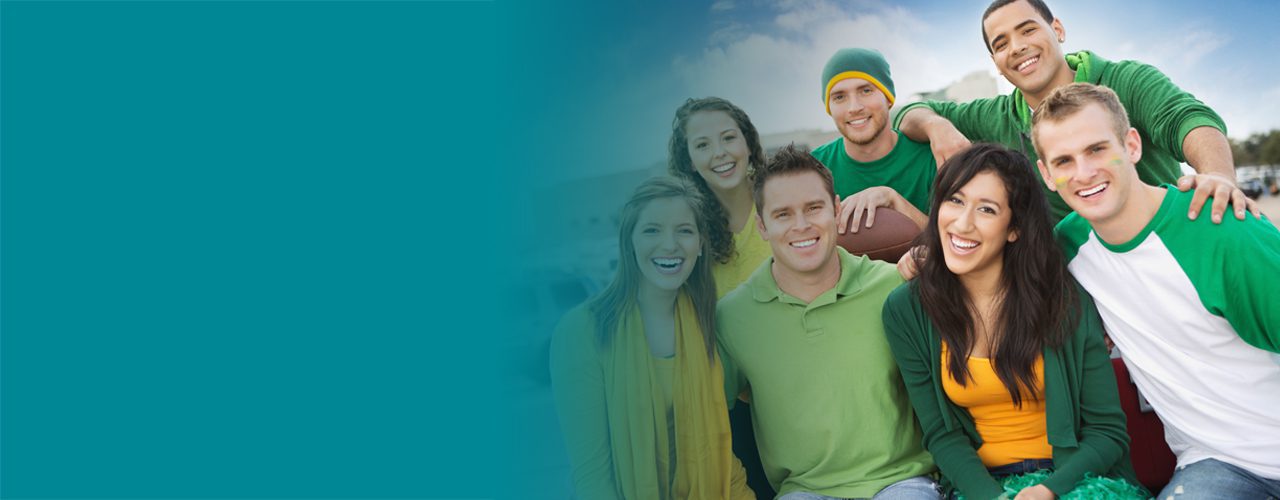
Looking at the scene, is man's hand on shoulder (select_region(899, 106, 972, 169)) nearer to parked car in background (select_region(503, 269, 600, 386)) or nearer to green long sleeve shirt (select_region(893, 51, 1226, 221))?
green long sleeve shirt (select_region(893, 51, 1226, 221))

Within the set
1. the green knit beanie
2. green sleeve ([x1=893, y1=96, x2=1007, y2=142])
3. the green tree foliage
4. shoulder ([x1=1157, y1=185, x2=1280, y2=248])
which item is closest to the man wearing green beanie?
the green knit beanie

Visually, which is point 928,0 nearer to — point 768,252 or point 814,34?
point 814,34

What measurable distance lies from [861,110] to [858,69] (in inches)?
4.3

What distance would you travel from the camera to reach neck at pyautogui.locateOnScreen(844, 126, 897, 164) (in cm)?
244

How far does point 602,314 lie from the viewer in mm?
1807

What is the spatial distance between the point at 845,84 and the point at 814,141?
104 centimetres

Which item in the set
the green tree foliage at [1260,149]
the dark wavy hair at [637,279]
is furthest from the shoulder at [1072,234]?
the green tree foliage at [1260,149]

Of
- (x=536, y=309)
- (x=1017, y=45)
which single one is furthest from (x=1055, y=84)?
(x=536, y=309)

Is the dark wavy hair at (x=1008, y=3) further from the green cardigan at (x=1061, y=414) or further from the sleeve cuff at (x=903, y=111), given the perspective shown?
the green cardigan at (x=1061, y=414)

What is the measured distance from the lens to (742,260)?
2.28 meters

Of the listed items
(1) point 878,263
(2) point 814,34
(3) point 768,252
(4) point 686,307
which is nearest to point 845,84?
(3) point 768,252

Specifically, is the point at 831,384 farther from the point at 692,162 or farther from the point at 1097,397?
the point at 692,162

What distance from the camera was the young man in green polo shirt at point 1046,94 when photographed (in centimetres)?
213

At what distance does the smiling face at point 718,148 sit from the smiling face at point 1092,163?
78 centimetres
